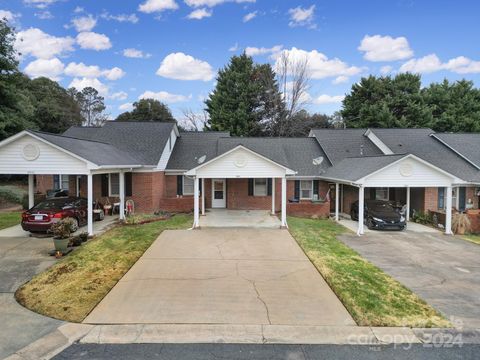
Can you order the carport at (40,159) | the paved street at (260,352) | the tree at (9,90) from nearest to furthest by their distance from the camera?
the paved street at (260,352), the carport at (40,159), the tree at (9,90)

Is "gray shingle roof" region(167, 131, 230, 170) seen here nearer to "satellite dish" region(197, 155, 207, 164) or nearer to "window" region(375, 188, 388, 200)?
"satellite dish" region(197, 155, 207, 164)

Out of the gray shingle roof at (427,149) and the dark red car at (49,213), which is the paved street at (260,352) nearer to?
the dark red car at (49,213)

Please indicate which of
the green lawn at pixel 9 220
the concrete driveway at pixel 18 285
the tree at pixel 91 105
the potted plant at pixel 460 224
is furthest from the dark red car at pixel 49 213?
the tree at pixel 91 105

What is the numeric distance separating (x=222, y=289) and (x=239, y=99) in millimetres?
35001

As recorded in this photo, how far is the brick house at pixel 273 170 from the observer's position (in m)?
A: 15.2

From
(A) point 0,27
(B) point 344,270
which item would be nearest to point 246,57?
(A) point 0,27

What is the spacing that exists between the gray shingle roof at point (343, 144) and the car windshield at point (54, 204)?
15.9 metres

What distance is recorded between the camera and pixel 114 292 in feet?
24.6

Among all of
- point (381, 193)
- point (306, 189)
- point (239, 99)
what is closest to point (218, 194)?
point (306, 189)

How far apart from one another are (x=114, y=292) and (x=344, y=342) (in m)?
5.07

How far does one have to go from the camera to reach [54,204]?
1377 centimetres

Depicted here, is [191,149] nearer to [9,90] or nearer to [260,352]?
[9,90]

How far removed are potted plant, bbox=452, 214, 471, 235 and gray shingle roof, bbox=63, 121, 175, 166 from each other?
1605 centimetres

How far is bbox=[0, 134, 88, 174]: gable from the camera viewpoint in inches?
506
